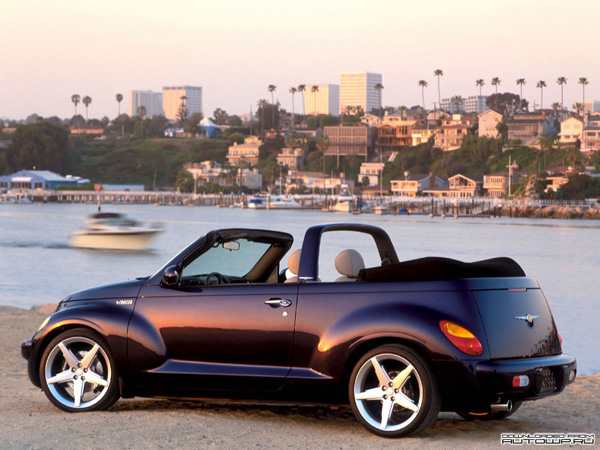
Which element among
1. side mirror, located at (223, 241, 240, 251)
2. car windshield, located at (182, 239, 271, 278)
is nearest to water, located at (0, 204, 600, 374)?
car windshield, located at (182, 239, 271, 278)

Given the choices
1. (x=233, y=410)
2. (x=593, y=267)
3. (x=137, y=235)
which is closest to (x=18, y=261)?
(x=137, y=235)

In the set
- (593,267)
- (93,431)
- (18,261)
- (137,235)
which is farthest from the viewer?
(137,235)

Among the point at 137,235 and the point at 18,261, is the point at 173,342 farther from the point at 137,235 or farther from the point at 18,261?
the point at 137,235

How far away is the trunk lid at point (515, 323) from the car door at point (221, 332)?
1457 millimetres

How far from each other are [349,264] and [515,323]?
4.63 ft

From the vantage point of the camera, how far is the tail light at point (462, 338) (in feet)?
21.9

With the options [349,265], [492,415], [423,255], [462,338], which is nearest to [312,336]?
[349,265]

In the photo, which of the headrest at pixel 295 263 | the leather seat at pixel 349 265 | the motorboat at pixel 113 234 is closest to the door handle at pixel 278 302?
the headrest at pixel 295 263

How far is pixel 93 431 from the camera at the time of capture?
710cm

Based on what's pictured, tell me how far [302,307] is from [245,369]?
0.68 metres

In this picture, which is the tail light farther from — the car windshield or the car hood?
the car hood

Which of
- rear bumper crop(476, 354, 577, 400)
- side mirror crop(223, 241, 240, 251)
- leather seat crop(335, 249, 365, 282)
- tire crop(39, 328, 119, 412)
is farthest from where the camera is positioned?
side mirror crop(223, 241, 240, 251)

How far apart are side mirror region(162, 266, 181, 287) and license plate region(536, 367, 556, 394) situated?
282cm

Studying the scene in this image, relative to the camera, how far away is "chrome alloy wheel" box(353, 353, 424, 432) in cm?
688
